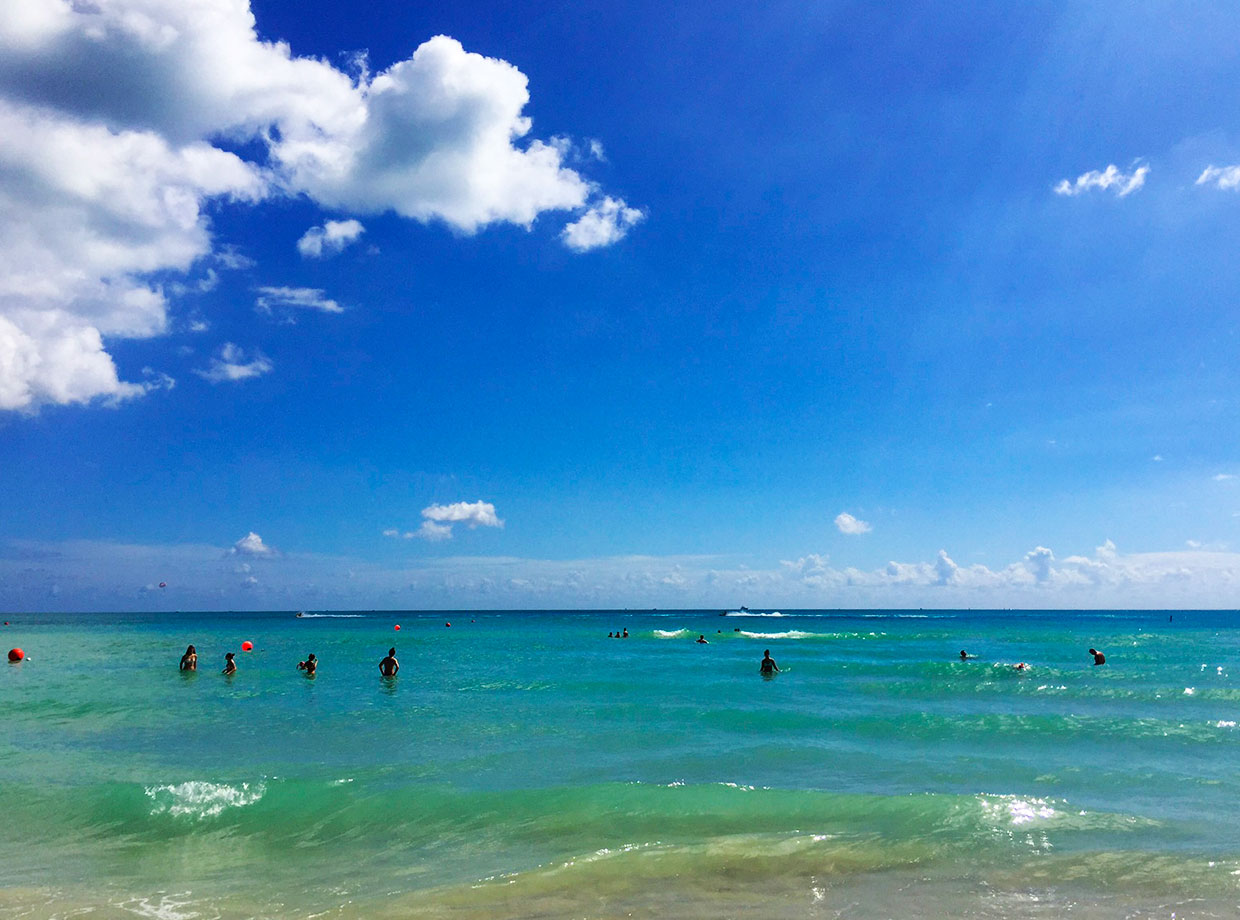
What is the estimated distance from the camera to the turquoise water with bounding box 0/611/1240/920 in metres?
8.27

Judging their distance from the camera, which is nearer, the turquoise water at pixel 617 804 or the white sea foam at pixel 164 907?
the white sea foam at pixel 164 907

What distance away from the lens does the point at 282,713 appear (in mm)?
20984

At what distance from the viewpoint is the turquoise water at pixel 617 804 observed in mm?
8266

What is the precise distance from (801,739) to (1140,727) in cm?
945

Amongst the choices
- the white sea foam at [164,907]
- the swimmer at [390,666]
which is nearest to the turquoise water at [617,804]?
the white sea foam at [164,907]

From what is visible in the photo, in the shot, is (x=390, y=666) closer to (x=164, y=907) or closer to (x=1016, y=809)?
(x=164, y=907)

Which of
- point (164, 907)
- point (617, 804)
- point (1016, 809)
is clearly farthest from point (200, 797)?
point (1016, 809)

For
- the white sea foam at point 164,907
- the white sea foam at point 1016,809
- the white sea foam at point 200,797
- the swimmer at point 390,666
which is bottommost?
the swimmer at point 390,666

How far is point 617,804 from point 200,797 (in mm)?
6920

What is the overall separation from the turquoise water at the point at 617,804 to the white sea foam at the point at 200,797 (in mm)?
55

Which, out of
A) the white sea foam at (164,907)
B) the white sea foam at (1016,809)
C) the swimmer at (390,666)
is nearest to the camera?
the white sea foam at (164,907)

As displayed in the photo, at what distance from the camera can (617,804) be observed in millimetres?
11812

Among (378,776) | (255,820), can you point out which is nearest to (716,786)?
(378,776)

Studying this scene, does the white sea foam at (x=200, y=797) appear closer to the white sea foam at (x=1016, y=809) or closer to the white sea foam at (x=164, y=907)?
the white sea foam at (x=164, y=907)
